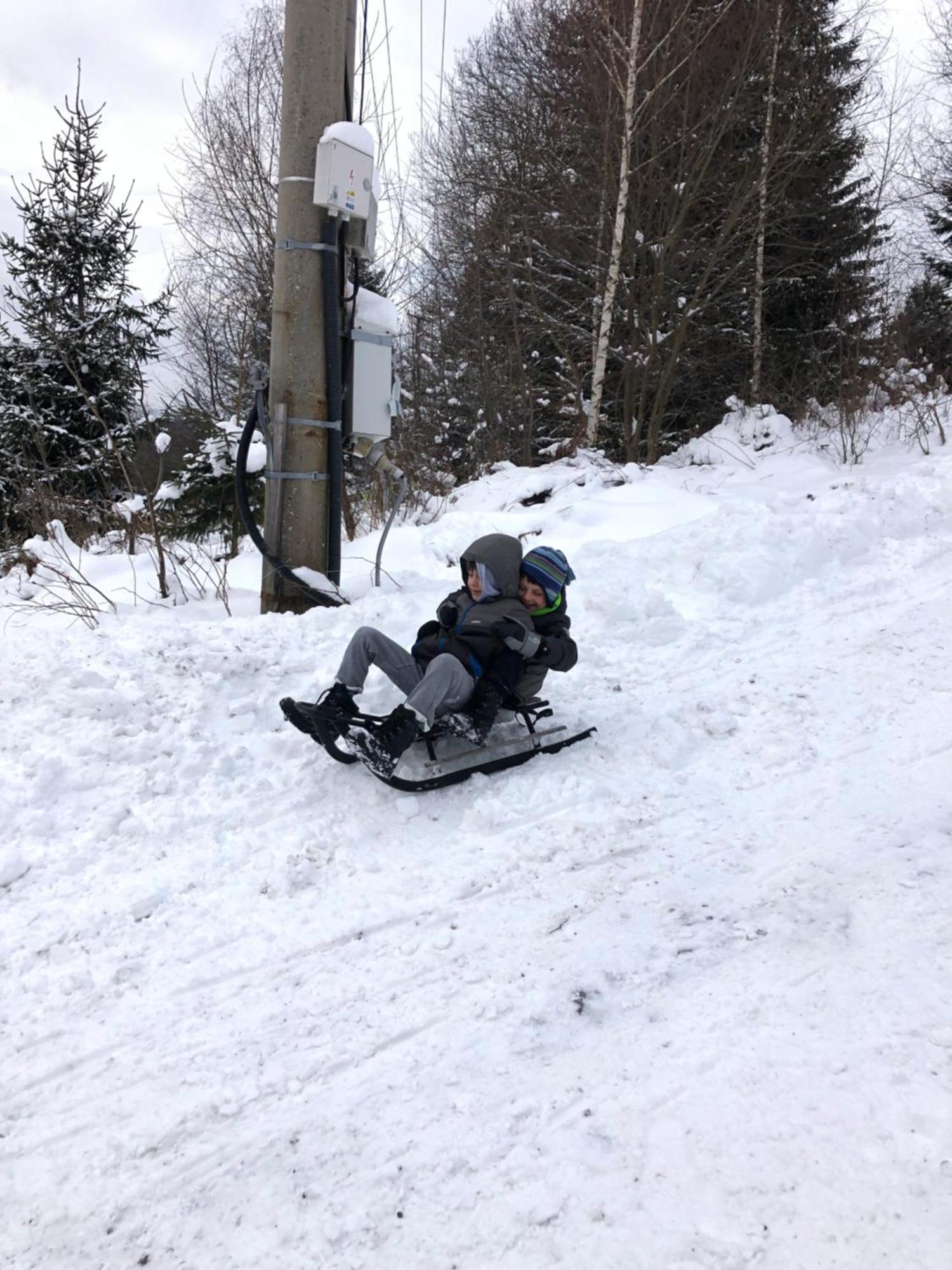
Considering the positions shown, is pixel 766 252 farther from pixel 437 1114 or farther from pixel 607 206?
pixel 437 1114

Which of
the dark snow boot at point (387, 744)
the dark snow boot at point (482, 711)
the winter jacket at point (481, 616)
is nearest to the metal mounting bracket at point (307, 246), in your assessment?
the winter jacket at point (481, 616)

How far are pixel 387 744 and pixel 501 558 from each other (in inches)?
45.3

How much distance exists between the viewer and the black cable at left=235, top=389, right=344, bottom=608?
193 inches

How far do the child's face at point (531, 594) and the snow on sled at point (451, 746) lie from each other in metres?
0.51

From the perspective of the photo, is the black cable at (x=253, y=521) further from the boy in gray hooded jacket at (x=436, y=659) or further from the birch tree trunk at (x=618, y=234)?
the birch tree trunk at (x=618, y=234)

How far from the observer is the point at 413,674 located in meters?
4.09

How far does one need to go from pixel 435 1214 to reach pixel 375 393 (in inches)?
176

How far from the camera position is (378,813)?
137 inches

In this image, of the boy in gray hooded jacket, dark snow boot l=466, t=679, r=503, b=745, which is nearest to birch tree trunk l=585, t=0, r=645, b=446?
the boy in gray hooded jacket

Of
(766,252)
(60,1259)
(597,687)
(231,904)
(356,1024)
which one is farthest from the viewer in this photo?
(766,252)

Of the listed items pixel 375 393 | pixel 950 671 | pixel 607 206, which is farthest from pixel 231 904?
pixel 607 206

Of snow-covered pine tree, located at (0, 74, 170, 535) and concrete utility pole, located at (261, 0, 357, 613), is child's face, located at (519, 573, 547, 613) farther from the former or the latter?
snow-covered pine tree, located at (0, 74, 170, 535)

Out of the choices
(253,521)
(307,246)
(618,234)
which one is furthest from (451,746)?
(618,234)

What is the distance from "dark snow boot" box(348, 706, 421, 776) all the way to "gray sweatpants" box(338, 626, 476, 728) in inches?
4.2
